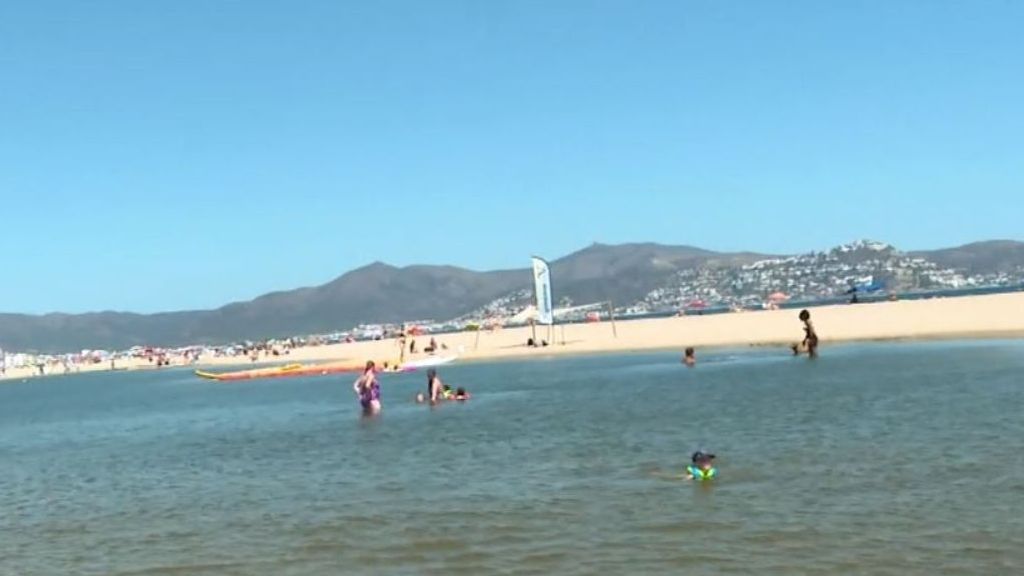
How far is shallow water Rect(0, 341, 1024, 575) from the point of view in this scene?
40.2ft

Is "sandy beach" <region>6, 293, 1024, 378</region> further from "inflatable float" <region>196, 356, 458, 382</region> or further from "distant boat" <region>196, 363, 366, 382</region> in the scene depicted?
"distant boat" <region>196, 363, 366, 382</region>

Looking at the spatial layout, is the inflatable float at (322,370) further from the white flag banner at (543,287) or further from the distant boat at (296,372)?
the white flag banner at (543,287)

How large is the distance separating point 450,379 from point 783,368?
1876 centimetres

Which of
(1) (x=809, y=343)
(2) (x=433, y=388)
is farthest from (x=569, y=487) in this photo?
(1) (x=809, y=343)

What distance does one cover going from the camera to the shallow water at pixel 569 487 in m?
12.3

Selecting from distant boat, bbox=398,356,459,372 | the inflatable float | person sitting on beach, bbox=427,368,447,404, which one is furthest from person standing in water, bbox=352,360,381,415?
the inflatable float

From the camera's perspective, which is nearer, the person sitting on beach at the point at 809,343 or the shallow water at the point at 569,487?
the shallow water at the point at 569,487

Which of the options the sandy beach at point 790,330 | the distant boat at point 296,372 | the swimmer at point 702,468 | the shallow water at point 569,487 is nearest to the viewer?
the shallow water at point 569,487

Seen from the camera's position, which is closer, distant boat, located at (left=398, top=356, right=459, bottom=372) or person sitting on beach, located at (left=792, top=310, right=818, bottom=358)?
person sitting on beach, located at (left=792, top=310, right=818, bottom=358)

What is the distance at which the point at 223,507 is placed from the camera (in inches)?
691

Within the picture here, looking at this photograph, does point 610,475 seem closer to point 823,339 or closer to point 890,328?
point 823,339

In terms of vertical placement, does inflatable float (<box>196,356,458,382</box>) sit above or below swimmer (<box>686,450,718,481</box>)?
above

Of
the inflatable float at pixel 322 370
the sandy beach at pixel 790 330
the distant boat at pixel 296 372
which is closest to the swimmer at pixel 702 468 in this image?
the sandy beach at pixel 790 330

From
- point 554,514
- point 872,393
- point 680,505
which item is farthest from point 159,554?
point 872,393
